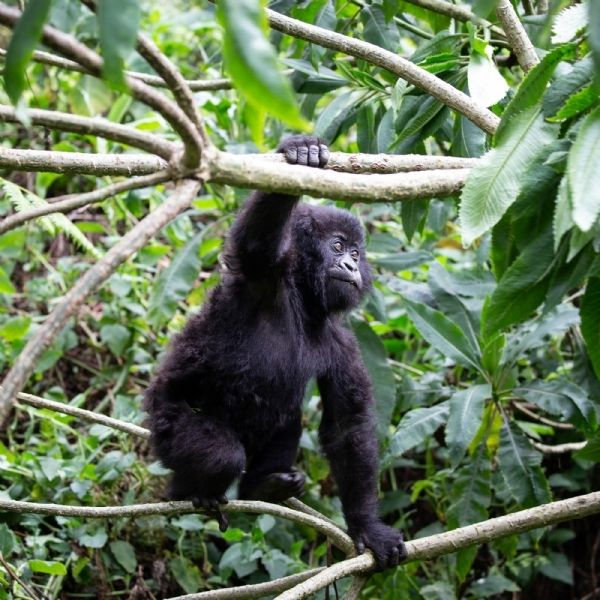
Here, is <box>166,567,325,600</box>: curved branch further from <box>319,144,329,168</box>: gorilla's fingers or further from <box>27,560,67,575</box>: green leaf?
<box>319,144,329,168</box>: gorilla's fingers

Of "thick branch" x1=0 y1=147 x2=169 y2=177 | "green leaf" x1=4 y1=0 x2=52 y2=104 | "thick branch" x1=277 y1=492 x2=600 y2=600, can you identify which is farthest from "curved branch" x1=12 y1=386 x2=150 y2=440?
"green leaf" x1=4 y1=0 x2=52 y2=104

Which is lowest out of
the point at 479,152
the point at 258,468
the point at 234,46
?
the point at 258,468

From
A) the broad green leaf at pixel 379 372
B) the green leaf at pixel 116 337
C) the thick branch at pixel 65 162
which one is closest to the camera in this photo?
the thick branch at pixel 65 162

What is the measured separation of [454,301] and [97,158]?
3063 millimetres

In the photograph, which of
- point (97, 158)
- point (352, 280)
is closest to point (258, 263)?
point (352, 280)

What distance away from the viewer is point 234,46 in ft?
4.90

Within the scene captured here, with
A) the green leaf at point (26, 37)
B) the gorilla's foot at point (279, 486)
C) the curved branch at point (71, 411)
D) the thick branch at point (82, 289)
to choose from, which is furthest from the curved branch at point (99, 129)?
the gorilla's foot at point (279, 486)

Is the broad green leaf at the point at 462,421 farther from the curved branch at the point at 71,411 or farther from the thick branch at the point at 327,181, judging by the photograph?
the thick branch at the point at 327,181

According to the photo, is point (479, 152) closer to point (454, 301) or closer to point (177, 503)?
point (454, 301)

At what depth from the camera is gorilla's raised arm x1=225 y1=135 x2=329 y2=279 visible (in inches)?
153

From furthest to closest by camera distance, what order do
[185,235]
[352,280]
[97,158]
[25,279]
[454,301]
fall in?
[25,279] → [185,235] → [454,301] → [352,280] → [97,158]

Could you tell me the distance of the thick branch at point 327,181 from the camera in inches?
98.8

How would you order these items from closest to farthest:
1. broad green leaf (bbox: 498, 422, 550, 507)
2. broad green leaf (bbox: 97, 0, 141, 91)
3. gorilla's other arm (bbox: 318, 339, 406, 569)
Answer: broad green leaf (bbox: 97, 0, 141, 91) → gorilla's other arm (bbox: 318, 339, 406, 569) → broad green leaf (bbox: 498, 422, 550, 507)

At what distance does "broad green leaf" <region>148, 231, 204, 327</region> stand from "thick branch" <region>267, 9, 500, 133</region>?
224 centimetres
